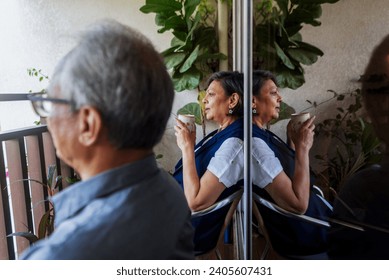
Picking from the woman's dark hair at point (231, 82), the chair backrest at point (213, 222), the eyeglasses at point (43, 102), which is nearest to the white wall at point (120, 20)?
the eyeglasses at point (43, 102)

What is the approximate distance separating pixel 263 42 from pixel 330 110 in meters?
0.29

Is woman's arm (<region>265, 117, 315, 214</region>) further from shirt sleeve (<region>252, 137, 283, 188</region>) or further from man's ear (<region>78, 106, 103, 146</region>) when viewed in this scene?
man's ear (<region>78, 106, 103, 146</region>)

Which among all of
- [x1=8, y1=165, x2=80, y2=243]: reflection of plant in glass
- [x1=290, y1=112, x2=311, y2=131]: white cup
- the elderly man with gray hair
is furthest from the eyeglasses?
[x1=290, y1=112, x2=311, y2=131]: white cup

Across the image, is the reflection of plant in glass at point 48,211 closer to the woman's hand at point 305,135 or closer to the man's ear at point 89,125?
the man's ear at point 89,125

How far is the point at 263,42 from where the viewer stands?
3.08 feet

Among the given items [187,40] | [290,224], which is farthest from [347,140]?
[187,40]

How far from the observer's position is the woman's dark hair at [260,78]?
942 millimetres

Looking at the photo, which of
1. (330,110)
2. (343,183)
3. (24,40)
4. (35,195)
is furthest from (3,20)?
(343,183)

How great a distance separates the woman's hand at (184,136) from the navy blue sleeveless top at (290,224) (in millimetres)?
215

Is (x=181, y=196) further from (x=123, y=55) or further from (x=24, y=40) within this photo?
(x=24, y=40)

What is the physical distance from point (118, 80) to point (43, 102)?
211mm

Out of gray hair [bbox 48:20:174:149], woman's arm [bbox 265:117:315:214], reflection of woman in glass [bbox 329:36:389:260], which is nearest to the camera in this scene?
gray hair [bbox 48:20:174:149]

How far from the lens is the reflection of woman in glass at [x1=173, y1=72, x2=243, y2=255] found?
94 cm

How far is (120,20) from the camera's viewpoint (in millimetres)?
796
